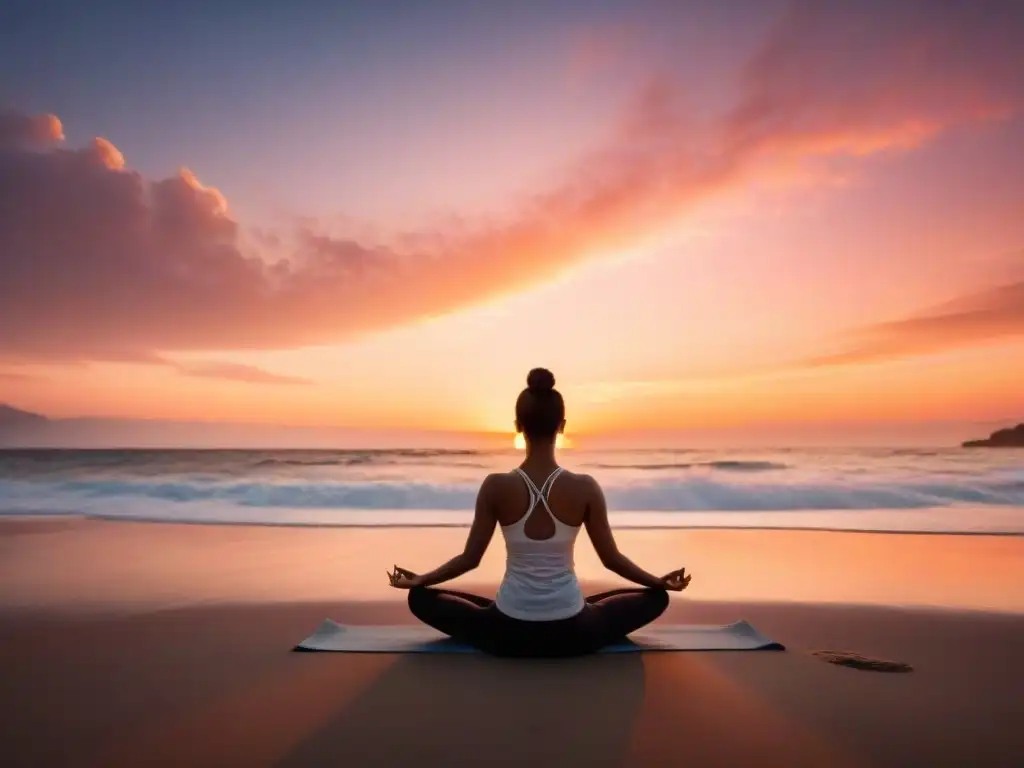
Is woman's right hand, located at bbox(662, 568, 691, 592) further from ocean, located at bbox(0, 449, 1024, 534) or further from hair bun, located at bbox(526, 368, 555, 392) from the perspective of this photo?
ocean, located at bbox(0, 449, 1024, 534)

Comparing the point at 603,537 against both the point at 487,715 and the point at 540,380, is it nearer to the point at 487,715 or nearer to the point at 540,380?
the point at 540,380

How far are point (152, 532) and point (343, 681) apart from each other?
8048 mm

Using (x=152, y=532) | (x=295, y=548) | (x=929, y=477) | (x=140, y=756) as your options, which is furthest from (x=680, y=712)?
(x=929, y=477)

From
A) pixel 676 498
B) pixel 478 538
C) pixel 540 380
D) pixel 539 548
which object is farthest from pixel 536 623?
pixel 676 498

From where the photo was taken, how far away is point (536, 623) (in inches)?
153

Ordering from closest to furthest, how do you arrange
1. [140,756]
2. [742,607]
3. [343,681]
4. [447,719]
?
[140,756], [447,719], [343,681], [742,607]

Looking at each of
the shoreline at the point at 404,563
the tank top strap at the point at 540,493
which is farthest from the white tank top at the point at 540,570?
the shoreline at the point at 404,563

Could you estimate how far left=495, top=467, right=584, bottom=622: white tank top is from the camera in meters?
3.78

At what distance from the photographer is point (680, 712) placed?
3256mm

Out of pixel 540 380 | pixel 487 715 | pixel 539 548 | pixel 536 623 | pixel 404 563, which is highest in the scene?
pixel 540 380

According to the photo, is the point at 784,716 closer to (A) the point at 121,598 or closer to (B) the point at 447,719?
(B) the point at 447,719

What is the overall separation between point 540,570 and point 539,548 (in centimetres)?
12

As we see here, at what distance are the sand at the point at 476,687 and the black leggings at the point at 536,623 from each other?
93 mm

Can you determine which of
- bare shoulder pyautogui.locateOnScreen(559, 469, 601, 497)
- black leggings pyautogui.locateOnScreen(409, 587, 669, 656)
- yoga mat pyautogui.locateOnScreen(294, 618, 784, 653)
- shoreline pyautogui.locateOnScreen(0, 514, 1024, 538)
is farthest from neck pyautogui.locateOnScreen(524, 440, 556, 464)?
shoreline pyautogui.locateOnScreen(0, 514, 1024, 538)
